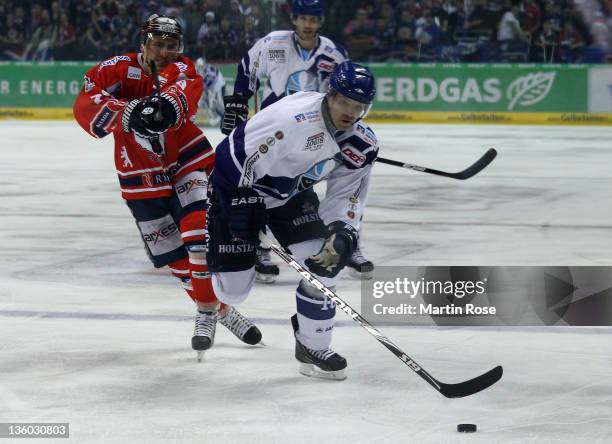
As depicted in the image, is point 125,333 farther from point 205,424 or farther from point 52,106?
point 52,106

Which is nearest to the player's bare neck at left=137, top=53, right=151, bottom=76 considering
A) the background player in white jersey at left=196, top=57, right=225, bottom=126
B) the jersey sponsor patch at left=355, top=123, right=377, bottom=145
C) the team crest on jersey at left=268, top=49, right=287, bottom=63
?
the jersey sponsor patch at left=355, top=123, right=377, bottom=145

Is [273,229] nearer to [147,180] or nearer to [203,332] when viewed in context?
[203,332]

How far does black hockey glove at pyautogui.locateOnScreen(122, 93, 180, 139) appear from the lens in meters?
5.02

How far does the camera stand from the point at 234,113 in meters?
7.13

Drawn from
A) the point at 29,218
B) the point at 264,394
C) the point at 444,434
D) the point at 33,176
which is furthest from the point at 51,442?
the point at 33,176

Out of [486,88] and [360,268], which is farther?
[486,88]

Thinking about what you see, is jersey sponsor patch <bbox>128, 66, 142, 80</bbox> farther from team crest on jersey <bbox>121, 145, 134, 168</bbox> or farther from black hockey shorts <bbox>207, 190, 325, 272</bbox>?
black hockey shorts <bbox>207, 190, 325, 272</bbox>

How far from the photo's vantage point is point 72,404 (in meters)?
4.14

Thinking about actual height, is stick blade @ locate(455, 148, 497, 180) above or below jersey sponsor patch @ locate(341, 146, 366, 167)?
below

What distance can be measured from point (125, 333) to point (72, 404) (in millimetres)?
1203

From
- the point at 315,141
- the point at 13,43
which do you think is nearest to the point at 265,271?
the point at 315,141

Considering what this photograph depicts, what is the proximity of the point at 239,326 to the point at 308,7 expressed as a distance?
272 cm

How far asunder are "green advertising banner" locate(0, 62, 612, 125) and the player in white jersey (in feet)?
45.6

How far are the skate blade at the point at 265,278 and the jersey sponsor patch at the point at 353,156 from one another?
2.21 m
